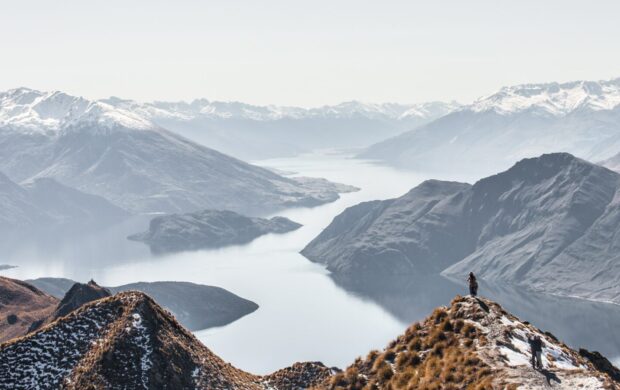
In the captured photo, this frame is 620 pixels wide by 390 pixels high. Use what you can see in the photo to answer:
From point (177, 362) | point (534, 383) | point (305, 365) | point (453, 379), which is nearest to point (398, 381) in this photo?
point (453, 379)

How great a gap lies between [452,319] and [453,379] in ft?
20.3

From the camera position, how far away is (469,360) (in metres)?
38.4

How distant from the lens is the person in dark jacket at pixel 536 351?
36.8 meters

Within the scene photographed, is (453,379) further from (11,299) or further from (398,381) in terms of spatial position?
(11,299)

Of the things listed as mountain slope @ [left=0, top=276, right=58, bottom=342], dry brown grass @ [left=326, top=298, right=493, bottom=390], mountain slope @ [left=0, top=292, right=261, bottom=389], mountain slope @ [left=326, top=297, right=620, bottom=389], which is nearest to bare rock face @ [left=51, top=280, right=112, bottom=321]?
mountain slope @ [left=0, top=276, right=58, bottom=342]

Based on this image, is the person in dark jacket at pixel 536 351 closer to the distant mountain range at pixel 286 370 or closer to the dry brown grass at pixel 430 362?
the distant mountain range at pixel 286 370

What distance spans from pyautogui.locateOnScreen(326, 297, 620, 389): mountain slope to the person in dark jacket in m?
0.34

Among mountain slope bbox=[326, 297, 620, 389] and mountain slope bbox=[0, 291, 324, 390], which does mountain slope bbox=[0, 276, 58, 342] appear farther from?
mountain slope bbox=[326, 297, 620, 389]

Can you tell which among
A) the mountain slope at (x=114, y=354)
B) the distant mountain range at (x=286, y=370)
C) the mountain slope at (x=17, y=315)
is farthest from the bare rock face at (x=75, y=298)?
the mountain slope at (x=114, y=354)

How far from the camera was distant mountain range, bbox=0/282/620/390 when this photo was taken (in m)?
37.7

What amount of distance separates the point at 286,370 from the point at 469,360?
33171 millimetres

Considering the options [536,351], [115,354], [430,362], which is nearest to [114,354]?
[115,354]

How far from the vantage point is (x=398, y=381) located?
40.5 metres

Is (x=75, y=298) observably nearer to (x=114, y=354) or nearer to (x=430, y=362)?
(x=114, y=354)
